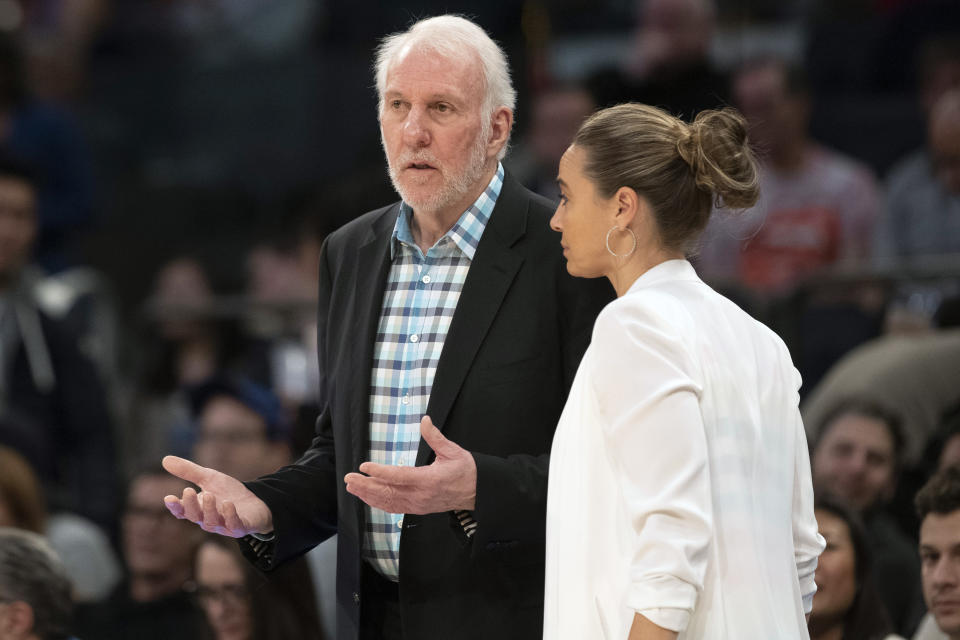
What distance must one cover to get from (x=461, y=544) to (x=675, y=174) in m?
0.78

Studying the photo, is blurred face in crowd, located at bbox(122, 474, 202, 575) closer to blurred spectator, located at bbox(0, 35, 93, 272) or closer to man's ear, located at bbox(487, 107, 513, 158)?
blurred spectator, located at bbox(0, 35, 93, 272)

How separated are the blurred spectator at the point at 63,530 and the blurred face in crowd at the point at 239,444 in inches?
19.7

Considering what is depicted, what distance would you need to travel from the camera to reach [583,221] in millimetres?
2393

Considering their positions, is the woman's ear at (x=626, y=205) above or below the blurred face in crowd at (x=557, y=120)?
below

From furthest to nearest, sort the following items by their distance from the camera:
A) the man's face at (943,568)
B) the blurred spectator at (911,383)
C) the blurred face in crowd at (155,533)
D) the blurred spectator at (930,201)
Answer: the blurred spectator at (930,201) < the blurred face in crowd at (155,533) < the blurred spectator at (911,383) < the man's face at (943,568)

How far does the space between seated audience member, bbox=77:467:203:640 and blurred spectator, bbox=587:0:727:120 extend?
2719mm

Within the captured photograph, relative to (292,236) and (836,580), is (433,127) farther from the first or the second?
(292,236)

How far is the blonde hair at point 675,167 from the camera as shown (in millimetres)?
2346

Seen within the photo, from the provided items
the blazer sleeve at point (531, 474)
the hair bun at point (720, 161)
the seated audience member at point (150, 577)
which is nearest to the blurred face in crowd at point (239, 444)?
the seated audience member at point (150, 577)

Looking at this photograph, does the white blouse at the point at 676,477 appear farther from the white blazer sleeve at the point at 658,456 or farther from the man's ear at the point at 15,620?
the man's ear at the point at 15,620

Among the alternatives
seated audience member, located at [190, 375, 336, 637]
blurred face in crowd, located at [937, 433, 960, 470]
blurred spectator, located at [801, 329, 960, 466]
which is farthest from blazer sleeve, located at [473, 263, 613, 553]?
seated audience member, located at [190, 375, 336, 637]

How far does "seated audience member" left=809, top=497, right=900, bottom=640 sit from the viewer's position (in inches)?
153

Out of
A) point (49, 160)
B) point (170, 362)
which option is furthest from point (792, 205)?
point (49, 160)

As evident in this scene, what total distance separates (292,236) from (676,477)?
18.9 feet
